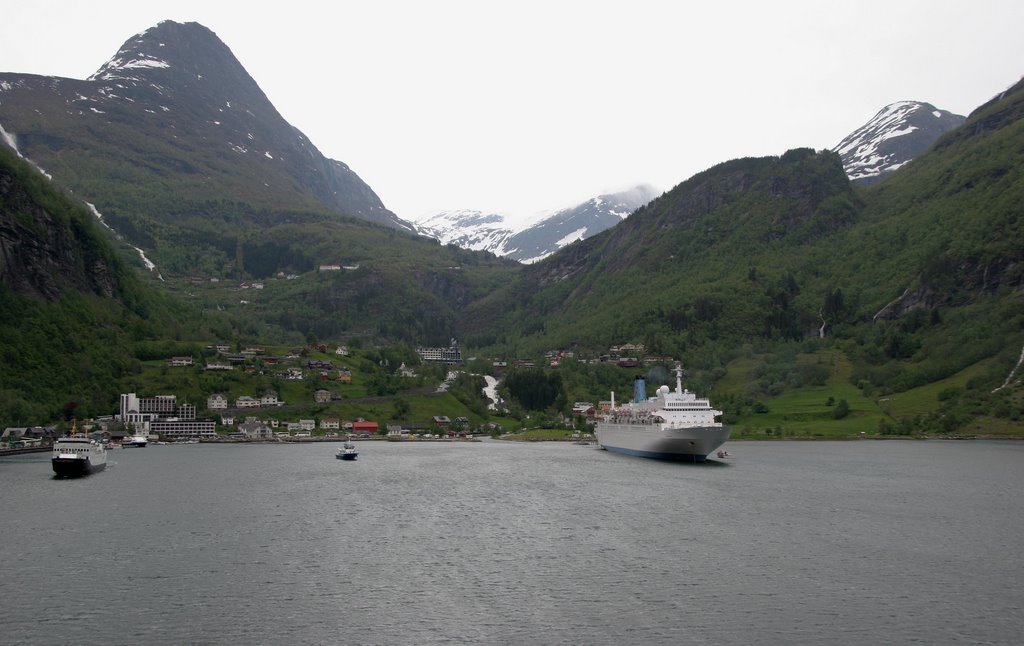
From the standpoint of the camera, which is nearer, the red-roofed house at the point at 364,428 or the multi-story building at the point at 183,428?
the multi-story building at the point at 183,428

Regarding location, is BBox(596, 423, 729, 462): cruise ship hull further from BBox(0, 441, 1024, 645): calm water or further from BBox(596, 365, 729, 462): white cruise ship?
BBox(0, 441, 1024, 645): calm water

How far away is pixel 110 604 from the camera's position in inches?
1937

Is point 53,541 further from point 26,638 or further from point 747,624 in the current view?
point 747,624

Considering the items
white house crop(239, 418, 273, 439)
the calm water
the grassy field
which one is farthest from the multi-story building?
the grassy field

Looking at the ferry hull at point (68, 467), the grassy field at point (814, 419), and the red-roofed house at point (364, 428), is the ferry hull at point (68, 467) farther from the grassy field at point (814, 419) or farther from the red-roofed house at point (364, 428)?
the grassy field at point (814, 419)

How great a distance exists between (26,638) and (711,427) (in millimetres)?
93659

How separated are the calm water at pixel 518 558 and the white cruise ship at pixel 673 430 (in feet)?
44.9

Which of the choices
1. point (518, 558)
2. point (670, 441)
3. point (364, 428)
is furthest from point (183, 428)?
point (518, 558)

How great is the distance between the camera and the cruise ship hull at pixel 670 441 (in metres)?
125

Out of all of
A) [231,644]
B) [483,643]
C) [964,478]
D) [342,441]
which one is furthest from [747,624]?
[342,441]

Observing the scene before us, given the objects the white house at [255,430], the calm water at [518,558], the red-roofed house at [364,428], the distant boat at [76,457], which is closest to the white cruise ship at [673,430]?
the calm water at [518,558]

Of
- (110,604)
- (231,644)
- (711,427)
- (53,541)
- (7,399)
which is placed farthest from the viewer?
(7,399)

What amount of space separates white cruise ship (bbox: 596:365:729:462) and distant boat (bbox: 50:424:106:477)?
7549cm

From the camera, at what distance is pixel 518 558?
2419 inches
